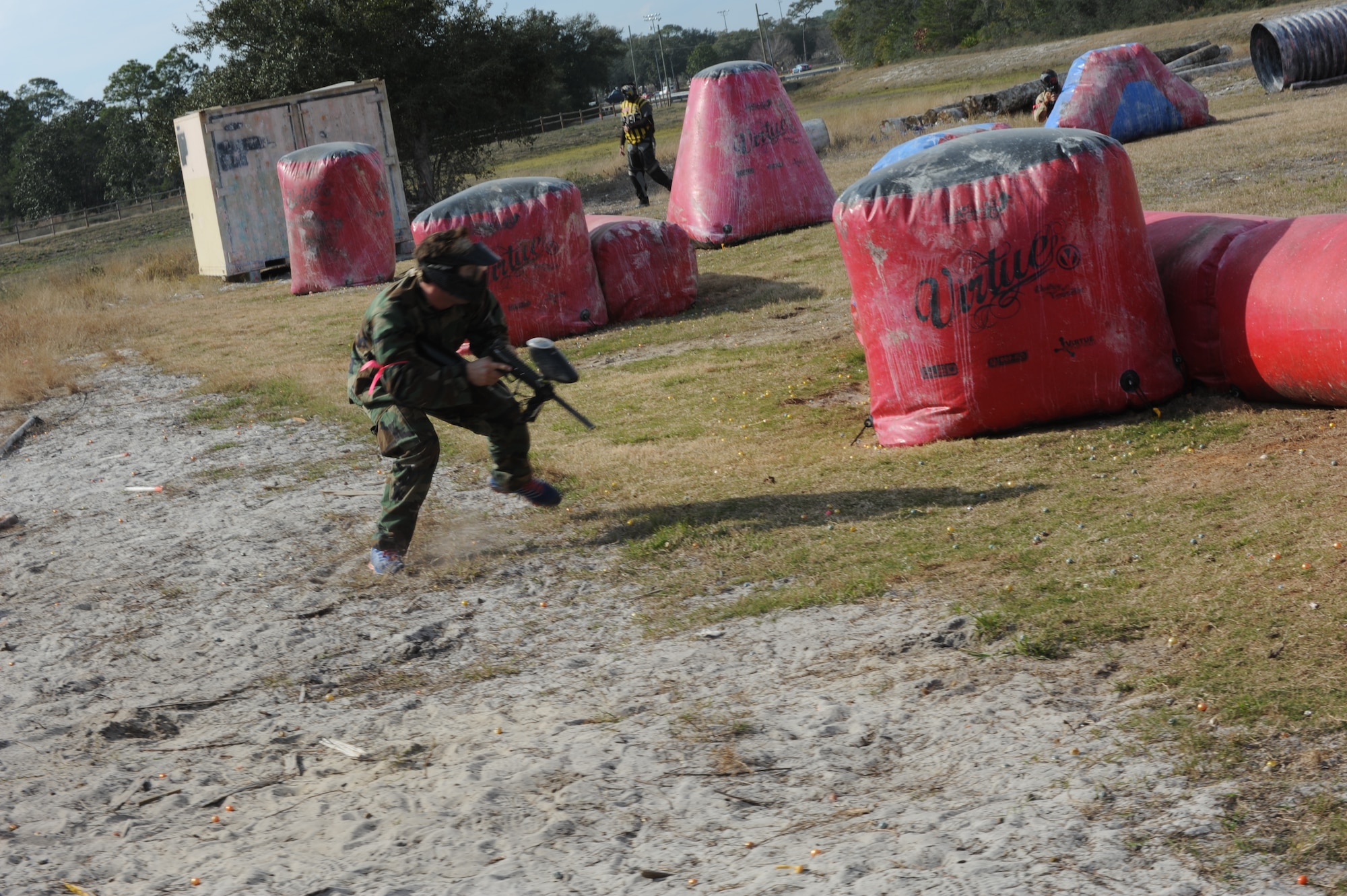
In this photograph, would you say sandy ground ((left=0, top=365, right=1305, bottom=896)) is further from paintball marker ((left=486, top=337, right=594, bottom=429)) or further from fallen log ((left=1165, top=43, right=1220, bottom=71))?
fallen log ((left=1165, top=43, right=1220, bottom=71))

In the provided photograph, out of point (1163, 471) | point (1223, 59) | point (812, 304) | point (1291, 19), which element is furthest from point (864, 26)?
point (1163, 471)

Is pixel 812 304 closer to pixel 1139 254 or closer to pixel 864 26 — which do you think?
pixel 1139 254

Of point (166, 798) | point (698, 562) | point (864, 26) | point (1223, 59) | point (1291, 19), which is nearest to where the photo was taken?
point (166, 798)

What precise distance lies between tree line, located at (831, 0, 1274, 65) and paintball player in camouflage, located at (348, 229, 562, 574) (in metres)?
43.1

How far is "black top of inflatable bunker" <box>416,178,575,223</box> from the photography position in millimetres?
9656

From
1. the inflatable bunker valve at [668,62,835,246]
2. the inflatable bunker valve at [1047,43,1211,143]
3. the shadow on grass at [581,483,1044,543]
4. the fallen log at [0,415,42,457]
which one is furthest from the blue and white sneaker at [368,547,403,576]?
the inflatable bunker valve at [1047,43,1211,143]

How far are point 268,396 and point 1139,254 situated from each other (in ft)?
21.7

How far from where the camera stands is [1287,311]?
521 cm

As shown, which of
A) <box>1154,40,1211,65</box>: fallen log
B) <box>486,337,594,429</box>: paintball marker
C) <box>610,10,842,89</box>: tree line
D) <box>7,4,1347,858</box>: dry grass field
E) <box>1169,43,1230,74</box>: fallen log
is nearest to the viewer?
<box>7,4,1347,858</box>: dry grass field

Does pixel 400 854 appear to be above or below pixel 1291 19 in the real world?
below

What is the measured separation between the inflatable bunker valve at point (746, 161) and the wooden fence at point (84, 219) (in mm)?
41641

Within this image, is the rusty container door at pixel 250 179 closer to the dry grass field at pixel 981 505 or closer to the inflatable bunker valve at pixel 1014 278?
the dry grass field at pixel 981 505

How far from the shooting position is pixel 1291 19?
18109 mm

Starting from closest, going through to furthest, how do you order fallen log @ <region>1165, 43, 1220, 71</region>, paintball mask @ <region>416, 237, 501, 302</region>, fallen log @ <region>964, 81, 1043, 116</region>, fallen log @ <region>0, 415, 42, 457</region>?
1. paintball mask @ <region>416, 237, 501, 302</region>
2. fallen log @ <region>0, 415, 42, 457</region>
3. fallen log @ <region>964, 81, 1043, 116</region>
4. fallen log @ <region>1165, 43, 1220, 71</region>
